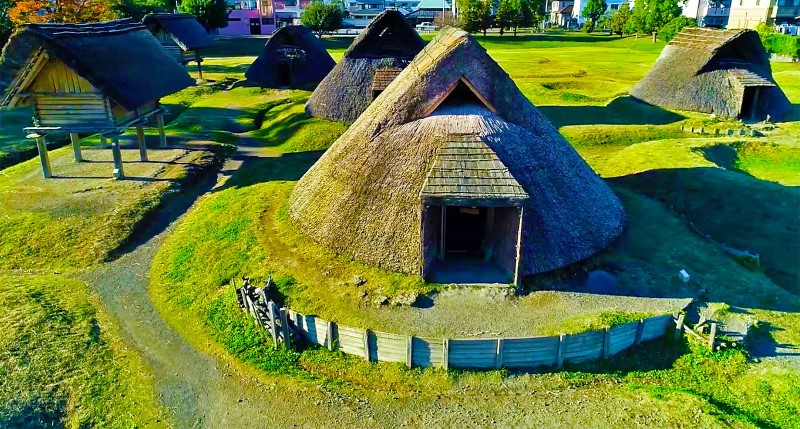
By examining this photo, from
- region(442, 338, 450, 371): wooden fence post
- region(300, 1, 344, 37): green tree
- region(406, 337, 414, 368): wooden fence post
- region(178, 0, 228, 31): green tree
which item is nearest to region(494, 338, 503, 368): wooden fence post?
region(442, 338, 450, 371): wooden fence post

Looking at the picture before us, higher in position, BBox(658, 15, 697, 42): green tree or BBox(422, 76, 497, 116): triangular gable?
BBox(658, 15, 697, 42): green tree

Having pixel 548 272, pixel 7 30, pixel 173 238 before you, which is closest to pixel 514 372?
pixel 548 272

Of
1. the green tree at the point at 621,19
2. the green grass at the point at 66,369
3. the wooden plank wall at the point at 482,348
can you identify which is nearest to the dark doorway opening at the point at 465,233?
the wooden plank wall at the point at 482,348

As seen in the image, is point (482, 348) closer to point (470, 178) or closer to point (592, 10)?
point (470, 178)

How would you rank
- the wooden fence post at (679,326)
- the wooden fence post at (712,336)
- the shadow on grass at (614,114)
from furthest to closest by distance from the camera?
the shadow on grass at (614,114) < the wooden fence post at (679,326) < the wooden fence post at (712,336)

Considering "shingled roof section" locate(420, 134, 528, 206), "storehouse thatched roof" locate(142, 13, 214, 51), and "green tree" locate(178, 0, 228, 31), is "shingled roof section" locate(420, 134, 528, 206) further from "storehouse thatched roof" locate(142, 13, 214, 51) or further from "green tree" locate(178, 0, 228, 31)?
"green tree" locate(178, 0, 228, 31)

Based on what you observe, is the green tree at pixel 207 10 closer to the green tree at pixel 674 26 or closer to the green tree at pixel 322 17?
the green tree at pixel 322 17

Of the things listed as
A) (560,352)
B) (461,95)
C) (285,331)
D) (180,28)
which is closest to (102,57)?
(461,95)
